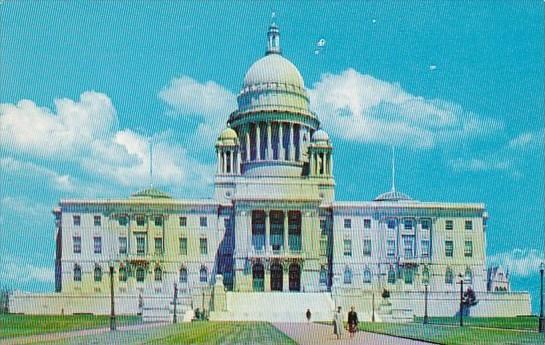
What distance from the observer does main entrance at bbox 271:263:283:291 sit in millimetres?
83562

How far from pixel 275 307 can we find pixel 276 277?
13.0 m

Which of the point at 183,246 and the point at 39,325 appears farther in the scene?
the point at 183,246

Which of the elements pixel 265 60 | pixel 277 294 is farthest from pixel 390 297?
pixel 265 60

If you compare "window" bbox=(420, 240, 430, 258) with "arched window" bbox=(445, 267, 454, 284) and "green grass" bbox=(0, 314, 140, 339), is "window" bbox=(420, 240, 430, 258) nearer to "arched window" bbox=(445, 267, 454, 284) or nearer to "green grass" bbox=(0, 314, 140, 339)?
"arched window" bbox=(445, 267, 454, 284)

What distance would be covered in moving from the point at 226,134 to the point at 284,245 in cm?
1908

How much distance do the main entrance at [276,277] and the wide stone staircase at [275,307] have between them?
718 centimetres

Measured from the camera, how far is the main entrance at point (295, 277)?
3282 inches

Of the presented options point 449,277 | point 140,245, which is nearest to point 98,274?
point 140,245

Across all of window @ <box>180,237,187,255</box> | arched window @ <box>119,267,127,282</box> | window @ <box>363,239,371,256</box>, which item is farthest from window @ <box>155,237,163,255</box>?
window @ <box>363,239,371,256</box>

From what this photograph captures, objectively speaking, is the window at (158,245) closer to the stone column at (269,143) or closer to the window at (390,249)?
the stone column at (269,143)

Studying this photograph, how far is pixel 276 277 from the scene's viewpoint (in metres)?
84.1

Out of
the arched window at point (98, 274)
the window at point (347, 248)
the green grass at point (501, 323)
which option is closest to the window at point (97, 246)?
the arched window at point (98, 274)

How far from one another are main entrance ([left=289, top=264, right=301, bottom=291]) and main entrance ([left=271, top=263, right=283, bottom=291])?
1174mm

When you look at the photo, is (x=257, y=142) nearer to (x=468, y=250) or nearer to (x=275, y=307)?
(x=468, y=250)
